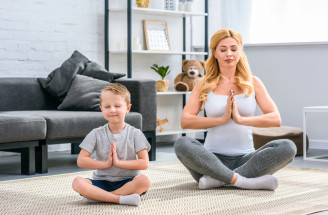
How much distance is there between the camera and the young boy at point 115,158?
8.03ft

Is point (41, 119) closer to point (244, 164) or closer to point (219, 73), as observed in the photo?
point (219, 73)

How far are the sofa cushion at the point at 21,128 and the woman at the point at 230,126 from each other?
1039mm

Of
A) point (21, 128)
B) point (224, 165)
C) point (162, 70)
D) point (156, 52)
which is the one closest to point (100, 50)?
point (156, 52)

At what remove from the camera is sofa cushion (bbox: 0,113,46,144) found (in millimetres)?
3375

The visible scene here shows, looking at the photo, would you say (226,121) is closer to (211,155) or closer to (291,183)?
(211,155)

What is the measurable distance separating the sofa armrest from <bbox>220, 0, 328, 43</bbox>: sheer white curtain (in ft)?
5.32

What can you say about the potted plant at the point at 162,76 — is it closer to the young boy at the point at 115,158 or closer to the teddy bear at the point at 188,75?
the teddy bear at the point at 188,75

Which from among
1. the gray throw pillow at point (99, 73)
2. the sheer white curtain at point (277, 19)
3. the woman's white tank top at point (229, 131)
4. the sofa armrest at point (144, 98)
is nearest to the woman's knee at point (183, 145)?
the woman's white tank top at point (229, 131)

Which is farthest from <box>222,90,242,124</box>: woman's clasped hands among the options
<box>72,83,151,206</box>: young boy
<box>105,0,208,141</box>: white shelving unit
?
<box>105,0,208,141</box>: white shelving unit

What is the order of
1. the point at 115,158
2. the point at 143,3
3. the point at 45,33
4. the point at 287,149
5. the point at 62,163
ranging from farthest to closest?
the point at 143,3
the point at 45,33
the point at 62,163
the point at 287,149
the point at 115,158

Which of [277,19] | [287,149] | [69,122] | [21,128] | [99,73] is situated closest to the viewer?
[287,149]

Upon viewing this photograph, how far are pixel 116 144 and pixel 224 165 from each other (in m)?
0.61

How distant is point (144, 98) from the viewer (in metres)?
4.21

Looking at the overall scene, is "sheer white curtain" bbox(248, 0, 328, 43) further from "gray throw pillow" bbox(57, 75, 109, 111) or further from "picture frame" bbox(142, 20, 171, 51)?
"gray throw pillow" bbox(57, 75, 109, 111)
